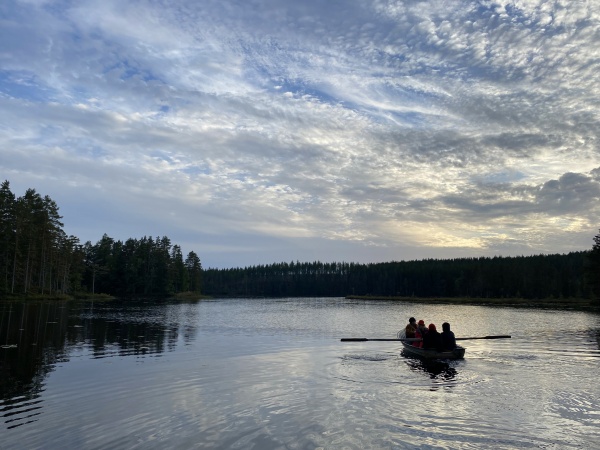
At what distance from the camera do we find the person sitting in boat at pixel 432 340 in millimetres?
27344

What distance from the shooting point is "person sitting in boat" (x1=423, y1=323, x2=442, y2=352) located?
2734cm

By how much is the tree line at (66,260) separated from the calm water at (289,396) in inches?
2150

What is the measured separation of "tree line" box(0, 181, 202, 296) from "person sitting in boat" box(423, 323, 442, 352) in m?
73.8

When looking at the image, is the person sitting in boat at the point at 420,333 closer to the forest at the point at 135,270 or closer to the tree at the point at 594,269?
the forest at the point at 135,270

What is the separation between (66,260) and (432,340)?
92507 millimetres

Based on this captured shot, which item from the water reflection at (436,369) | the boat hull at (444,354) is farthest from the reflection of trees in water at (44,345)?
the boat hull at (444,354)

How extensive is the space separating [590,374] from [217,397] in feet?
58.5

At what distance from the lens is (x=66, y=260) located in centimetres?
9925

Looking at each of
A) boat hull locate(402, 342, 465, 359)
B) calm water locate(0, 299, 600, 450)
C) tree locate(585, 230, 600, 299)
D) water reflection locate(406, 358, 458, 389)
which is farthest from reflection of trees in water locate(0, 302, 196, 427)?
tree locate(585, 230, 600, 299)

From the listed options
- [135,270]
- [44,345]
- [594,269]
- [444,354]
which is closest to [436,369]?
[444,354]

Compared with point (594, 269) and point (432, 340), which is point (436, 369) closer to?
point (432, 340)

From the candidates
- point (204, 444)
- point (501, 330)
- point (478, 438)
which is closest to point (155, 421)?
point (204, 444)

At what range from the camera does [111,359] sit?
2628 cm

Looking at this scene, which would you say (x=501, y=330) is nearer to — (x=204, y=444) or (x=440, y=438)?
(x=440, y=438)
